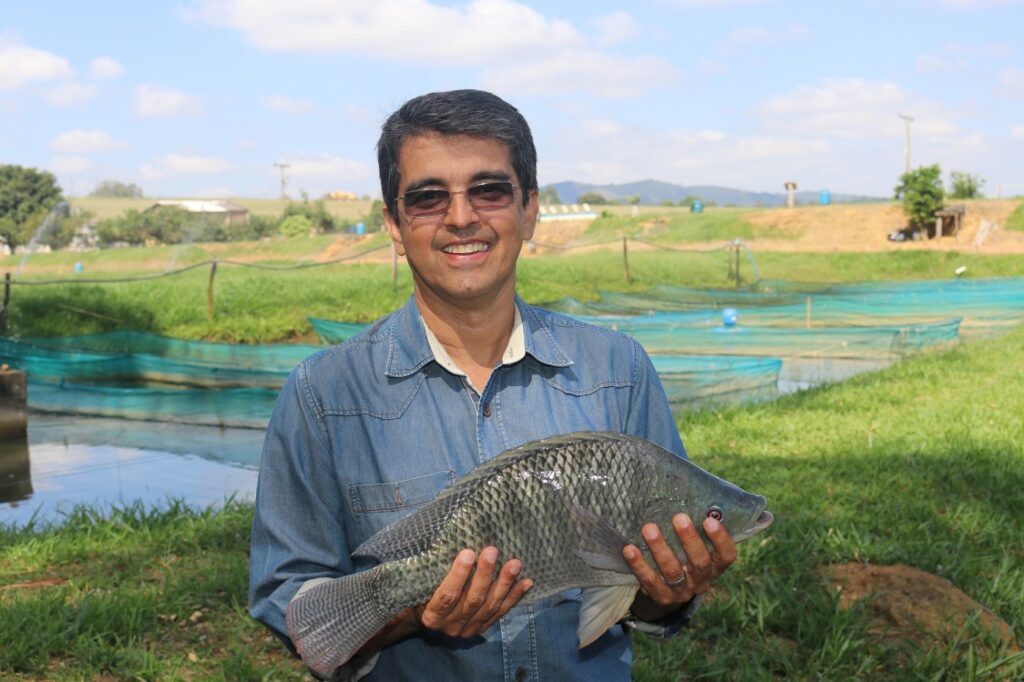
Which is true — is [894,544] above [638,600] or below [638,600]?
below

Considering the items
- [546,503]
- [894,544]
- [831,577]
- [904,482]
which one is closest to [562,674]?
[546,503]

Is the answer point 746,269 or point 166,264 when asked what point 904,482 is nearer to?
point 746,269

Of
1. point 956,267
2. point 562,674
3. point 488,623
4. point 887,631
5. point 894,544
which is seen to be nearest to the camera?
point 488,623

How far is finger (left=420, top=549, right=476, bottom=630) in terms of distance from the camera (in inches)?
70.1

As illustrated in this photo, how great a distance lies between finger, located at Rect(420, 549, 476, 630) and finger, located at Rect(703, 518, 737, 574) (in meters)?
0.42

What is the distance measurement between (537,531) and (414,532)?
209 mm

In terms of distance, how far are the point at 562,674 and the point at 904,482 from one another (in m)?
4.60

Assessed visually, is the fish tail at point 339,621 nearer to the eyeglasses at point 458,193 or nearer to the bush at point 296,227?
the eyeglasses at point 458,193

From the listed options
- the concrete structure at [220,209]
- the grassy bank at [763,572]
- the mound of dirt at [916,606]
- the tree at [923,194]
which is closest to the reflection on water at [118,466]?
the grassy bank at [763,572]

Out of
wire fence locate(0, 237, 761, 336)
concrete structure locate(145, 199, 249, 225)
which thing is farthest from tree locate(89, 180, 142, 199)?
wire fence locate(0, 237, 761, 336)

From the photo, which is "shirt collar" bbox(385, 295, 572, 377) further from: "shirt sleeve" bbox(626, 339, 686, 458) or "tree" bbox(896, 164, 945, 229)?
"tree" bbox(896, 164, 945, 229)

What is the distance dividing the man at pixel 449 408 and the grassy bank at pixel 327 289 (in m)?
16.9

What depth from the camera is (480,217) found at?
6.85ft

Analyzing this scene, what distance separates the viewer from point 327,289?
24266 millimetres
